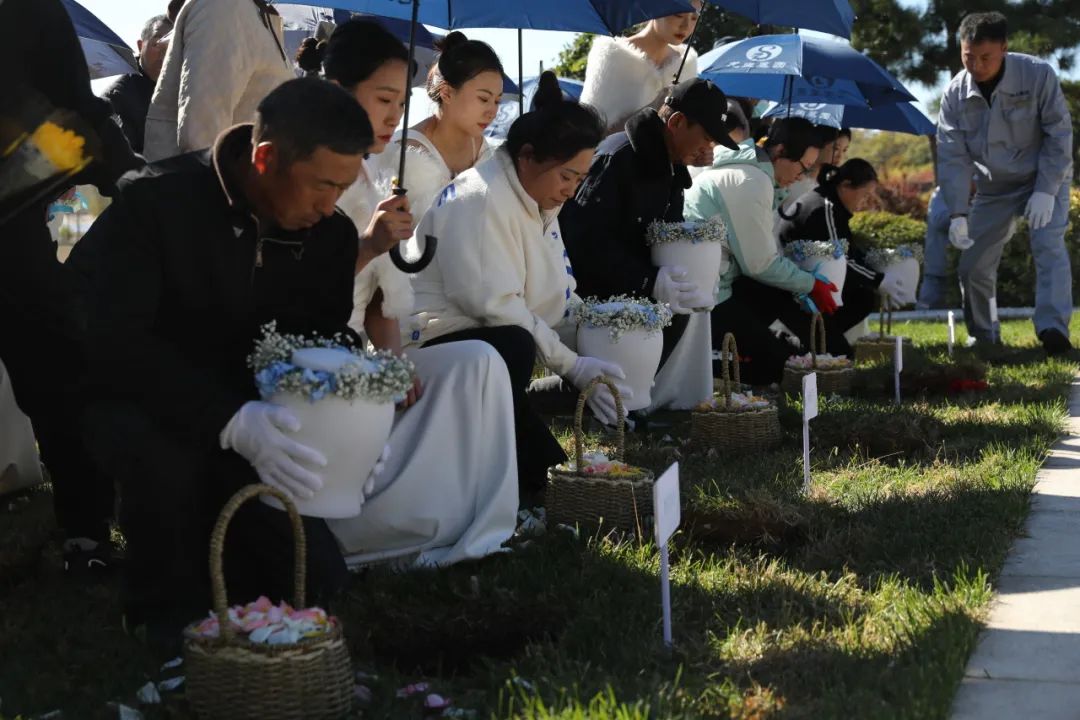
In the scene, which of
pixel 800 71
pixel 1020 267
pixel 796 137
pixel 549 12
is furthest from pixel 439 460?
pixel 1020 267

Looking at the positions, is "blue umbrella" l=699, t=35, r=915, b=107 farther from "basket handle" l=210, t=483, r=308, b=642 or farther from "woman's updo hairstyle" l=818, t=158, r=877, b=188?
"basket handle" l=210, t=483, r=308, b=642

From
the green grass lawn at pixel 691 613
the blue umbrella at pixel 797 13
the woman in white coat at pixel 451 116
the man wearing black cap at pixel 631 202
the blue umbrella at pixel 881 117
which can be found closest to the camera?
the green grass lawn at pixel 691 613

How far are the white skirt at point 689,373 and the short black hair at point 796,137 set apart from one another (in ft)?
5.14

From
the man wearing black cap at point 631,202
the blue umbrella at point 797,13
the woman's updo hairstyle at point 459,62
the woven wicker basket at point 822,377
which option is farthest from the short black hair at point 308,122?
the woven wicker basket at point 822,377

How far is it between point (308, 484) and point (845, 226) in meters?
6.14

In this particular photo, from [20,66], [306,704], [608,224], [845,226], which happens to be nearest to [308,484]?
[306,704]

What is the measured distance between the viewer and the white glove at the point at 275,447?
3227mm

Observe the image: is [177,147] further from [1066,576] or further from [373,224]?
[1066,576]

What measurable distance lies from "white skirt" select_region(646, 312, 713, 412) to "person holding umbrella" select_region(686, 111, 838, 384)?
293 millimetres

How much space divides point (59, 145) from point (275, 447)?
90 centimetres

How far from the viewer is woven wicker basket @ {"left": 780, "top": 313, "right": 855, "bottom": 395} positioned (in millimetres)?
6984

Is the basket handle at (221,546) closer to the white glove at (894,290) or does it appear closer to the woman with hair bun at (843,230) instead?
the woman with hair bun at (843,230)

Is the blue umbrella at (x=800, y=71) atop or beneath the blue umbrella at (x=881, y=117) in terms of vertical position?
atop

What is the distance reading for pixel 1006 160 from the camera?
905cm
